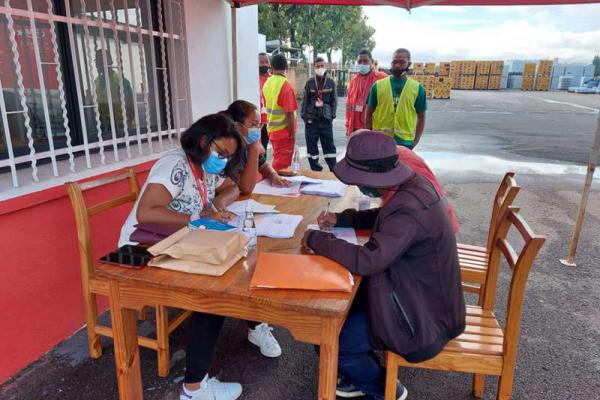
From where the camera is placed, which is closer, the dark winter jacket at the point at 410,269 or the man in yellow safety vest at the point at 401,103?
the dark winter jacket at the point at 410,269

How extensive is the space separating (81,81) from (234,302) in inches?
81.1

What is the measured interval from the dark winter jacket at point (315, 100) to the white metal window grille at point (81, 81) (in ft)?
9.04

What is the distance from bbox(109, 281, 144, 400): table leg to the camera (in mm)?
1514

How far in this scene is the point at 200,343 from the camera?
69.6 inches

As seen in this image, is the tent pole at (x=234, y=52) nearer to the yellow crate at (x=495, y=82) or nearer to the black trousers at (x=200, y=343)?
the black trousers at (x=200, y=343)

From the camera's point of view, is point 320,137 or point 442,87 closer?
point 320,137

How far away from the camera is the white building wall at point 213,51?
348 centimetres

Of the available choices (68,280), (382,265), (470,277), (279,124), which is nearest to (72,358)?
(68,280)

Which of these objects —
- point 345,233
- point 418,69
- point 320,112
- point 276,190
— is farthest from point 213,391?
point 418,69

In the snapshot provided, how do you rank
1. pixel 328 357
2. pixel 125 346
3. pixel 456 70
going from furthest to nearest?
pixel 456 70, pixel 125 346, pixel 328 357

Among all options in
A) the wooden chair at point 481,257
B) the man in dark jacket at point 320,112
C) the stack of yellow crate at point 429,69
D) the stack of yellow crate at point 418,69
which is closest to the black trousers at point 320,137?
the man in dark jacket at point 320,112

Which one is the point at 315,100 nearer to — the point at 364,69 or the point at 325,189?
Answer: the point at 364,69

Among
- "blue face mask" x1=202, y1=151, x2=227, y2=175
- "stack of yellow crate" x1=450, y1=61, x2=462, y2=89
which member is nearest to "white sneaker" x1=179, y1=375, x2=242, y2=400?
"blue face mask" x1=202, y1=151, x2=227, y2=175

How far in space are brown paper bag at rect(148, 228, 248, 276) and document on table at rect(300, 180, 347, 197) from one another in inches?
41.7
